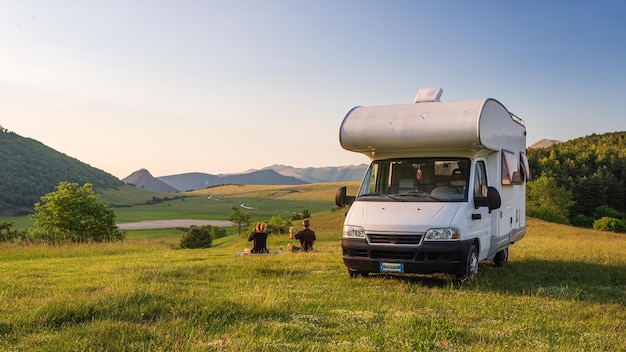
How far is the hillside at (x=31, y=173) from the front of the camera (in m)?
122

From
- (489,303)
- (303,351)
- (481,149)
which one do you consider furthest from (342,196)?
(303,351)

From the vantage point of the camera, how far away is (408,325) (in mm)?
6543

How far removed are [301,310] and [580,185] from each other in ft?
373

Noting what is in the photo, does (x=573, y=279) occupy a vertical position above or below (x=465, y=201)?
below

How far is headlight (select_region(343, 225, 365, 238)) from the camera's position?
987 centimetres

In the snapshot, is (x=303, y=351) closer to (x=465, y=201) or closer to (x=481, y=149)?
(x=465, y=201)

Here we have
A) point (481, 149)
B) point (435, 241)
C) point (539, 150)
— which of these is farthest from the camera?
point (539, 150)

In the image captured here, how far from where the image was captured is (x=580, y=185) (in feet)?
350

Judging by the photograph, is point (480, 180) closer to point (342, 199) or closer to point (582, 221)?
point (342, 199)

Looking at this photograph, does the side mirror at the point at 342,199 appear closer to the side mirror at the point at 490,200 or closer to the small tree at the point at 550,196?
the side mirror at the point at 490,200

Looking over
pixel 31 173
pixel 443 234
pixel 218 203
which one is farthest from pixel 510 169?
pixel 31 173

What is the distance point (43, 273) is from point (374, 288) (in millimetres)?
7330

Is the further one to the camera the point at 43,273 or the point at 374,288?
the point at 43,273

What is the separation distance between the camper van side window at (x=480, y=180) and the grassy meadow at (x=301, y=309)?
1.79m
